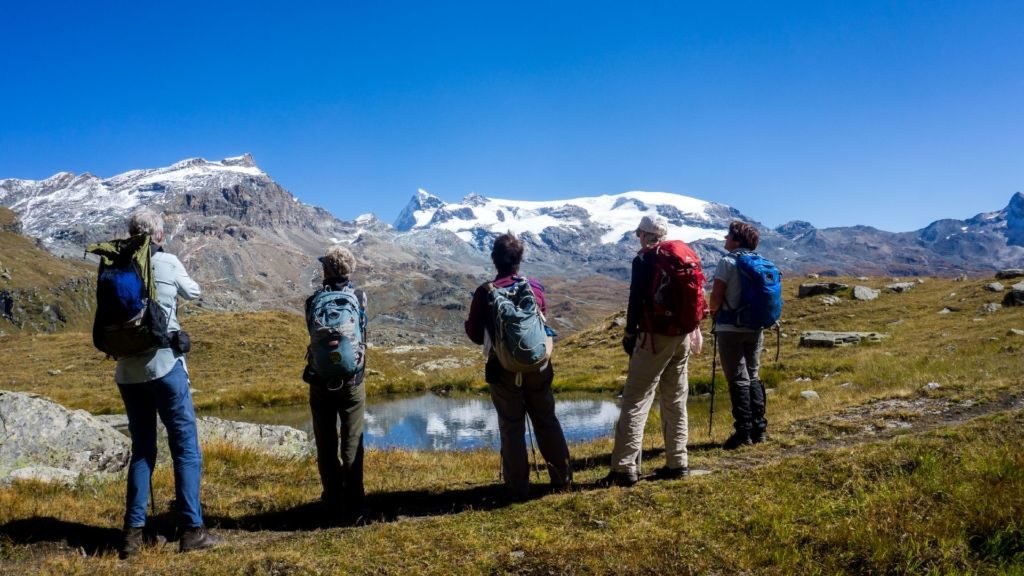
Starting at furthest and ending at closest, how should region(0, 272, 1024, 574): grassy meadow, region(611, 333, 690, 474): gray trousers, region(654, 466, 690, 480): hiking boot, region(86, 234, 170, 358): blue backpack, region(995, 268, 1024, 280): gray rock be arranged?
region(995, 268, 1024, 280): gray rock, region(654, 466, 690, 480): hiking boot, region(611, 333, 690, 474): gray trousers, region(86, 234, 170, 358): blue backpack, region(0, 272, 1024, 574): grassy meadow

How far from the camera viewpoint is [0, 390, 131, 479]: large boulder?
9.05m

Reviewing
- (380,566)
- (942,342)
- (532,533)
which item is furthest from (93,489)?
(942,342)

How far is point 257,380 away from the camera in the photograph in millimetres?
32844

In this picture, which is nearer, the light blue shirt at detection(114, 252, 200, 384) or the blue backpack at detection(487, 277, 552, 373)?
the light blue shirt at detection(114, 252, 200, 384)

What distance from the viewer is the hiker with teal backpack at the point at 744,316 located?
884 centimetres

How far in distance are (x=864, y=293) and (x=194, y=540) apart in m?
39.0

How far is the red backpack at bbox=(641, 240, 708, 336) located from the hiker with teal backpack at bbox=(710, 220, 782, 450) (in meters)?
1.87

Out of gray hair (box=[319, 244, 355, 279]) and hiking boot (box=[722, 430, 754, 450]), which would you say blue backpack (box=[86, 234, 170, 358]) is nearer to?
gray hair (box=[319, 244, 355, 279])

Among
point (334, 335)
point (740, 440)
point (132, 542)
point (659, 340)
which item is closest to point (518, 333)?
point (659, 340)

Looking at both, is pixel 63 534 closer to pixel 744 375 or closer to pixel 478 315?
pixel 478 315

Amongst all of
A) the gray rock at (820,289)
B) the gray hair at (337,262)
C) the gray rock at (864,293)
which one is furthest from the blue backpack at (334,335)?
the gray rock at (820,289)

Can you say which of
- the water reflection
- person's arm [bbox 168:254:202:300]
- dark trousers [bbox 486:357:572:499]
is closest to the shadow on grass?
person's arm [bbox 168:254:202:300]

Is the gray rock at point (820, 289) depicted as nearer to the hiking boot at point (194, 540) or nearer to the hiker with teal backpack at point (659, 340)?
the hiker with teal backpack at point (659, 340)

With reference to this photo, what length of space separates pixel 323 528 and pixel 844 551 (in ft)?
17.7
